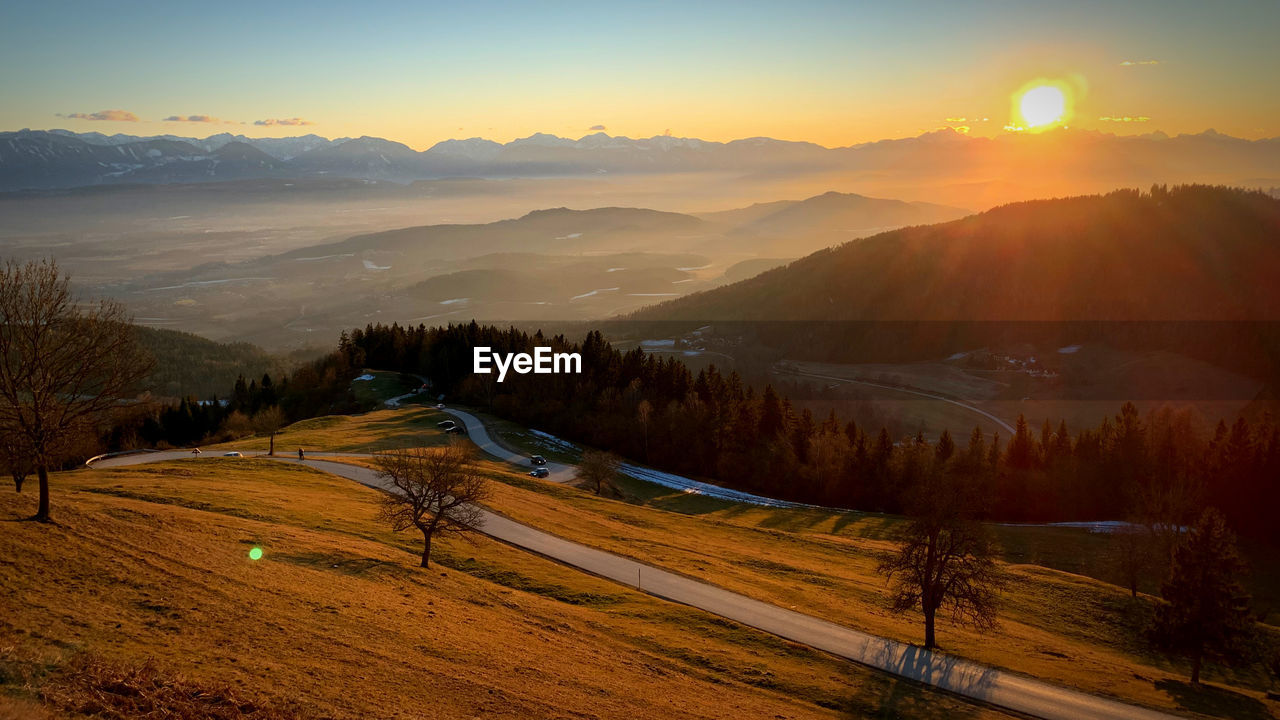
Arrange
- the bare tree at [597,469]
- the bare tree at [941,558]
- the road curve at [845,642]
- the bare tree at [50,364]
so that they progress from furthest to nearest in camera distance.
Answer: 1. the bare tree at [597,469]
2. the bare tree at [941,558]
3. the road curve at [845,642]
4. the bare tree at [50,364]

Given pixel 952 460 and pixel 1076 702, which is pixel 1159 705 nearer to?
pixel 1076 702

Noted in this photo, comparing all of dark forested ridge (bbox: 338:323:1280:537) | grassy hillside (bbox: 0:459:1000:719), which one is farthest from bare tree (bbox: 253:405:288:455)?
grassy hillside (bbox: 0:459:1000:719)

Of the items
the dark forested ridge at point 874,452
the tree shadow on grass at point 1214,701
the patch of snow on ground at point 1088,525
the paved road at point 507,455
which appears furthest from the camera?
the dark forested ridge at point 874,452

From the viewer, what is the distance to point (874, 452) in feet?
312

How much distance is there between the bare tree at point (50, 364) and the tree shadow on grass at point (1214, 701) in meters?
54.5

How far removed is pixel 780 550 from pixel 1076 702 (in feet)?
95.6

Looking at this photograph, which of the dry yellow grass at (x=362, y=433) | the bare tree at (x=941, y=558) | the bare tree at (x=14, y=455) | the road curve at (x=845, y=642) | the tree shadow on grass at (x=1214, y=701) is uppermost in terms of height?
the bare tree at (x=14, y=455)

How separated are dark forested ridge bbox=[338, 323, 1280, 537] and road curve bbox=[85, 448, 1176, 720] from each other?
50.7 metres

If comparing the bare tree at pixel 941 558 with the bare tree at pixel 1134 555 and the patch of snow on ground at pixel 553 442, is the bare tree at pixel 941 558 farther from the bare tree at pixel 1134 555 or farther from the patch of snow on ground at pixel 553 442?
the patch of snow on ground at pixel 553 442

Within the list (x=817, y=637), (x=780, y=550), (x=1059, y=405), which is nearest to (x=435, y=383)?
(x=780, y=550)

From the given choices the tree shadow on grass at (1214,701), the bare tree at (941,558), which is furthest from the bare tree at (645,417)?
the tree shadow on grass at (1214,701)

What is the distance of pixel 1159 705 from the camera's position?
34.4 m

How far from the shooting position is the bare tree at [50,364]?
27.4 meters

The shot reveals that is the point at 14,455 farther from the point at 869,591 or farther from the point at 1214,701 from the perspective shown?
the point at 1214,701
